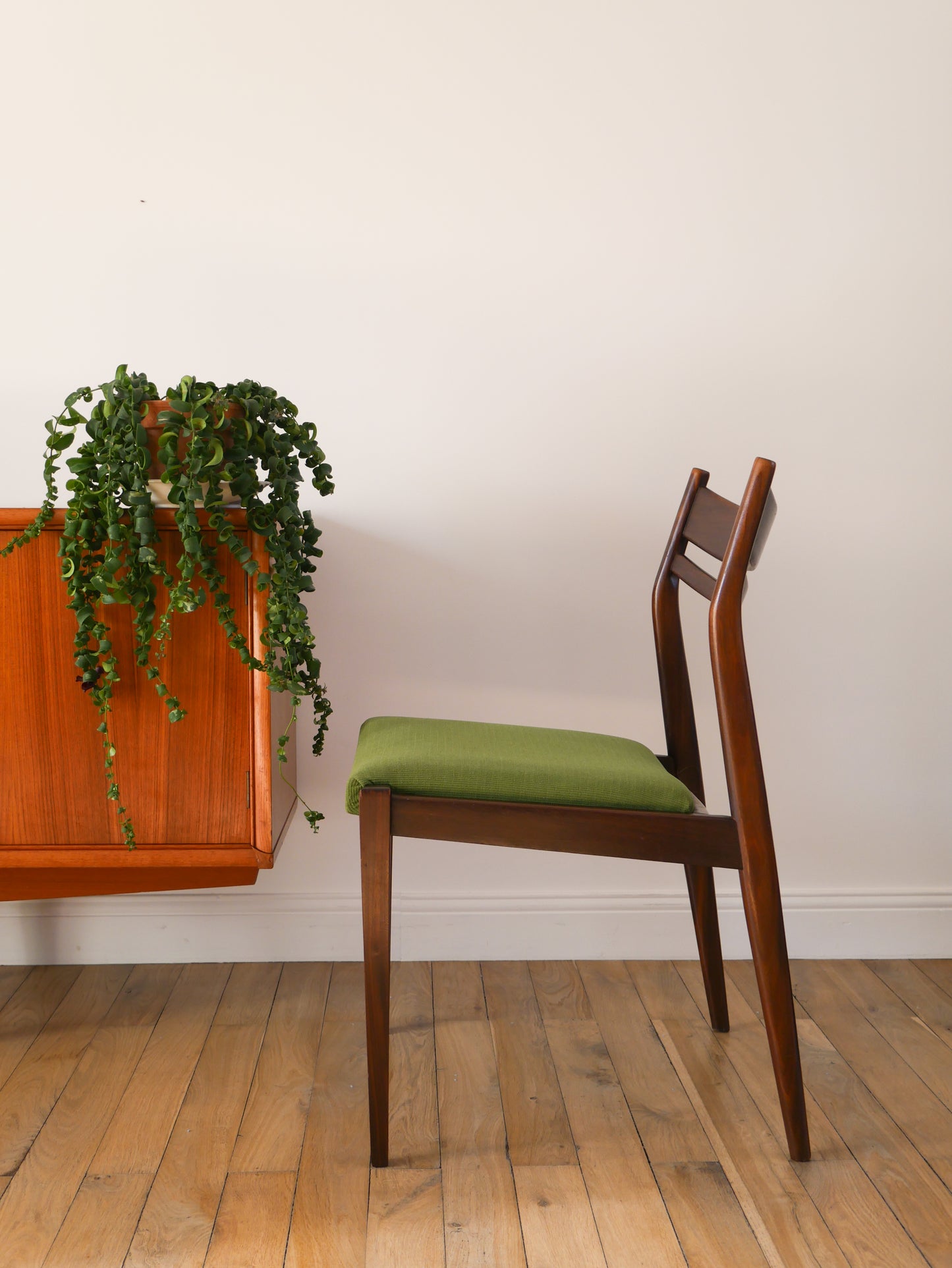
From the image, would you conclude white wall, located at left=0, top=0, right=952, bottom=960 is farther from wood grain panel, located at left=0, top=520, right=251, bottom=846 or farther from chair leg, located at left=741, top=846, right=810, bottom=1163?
chair leg, located at left=741, top=846, right=810, bottom=1163

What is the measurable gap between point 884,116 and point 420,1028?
1979 millimetres

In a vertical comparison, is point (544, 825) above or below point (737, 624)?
below

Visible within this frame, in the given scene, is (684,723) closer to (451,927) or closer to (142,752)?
(451,927)

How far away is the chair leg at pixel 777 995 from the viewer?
126cm

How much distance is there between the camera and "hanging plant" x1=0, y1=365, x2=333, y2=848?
4.20ft

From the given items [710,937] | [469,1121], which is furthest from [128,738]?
[710,937]

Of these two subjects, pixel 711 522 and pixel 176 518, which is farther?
pixel 711 522

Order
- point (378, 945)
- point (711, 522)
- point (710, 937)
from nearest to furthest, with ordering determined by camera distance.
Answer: point (378, 945) < point (711, 522) < point (710, 937)

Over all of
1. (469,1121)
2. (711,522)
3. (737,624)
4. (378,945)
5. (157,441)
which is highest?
(157,441)

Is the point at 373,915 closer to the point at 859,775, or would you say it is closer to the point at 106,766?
the point at 106,766

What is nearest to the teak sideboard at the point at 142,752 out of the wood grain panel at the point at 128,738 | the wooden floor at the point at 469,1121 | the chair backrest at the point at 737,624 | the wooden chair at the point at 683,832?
the wood grain panel at the point at 128,738

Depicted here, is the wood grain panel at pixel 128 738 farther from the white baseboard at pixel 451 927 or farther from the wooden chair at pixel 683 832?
the white baseboard at pixel 451 927

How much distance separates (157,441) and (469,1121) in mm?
1079

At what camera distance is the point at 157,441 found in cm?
130
